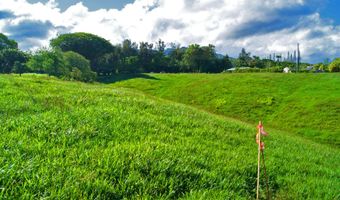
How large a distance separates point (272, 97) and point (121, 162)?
59963 mm

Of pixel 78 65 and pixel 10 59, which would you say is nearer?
pixel 78 65

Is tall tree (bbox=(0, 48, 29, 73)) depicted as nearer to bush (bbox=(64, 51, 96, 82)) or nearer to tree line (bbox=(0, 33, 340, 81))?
tree line (bbox=(0, 33, 340, 81))

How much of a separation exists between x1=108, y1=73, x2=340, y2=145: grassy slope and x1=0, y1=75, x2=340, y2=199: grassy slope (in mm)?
36185

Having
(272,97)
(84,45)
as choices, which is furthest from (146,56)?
(272,97)

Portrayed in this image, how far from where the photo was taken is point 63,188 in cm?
553

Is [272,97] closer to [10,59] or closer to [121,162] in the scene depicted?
[121,162]

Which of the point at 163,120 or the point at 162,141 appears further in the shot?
the point at 163,120

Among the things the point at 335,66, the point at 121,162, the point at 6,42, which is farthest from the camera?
the point at 6,42

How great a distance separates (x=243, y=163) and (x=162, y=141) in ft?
7.91

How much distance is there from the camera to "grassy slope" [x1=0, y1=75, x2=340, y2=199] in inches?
232

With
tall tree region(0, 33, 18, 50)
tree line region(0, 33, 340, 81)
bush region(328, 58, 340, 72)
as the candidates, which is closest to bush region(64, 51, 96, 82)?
tree line region(0, 33, 340, 81)

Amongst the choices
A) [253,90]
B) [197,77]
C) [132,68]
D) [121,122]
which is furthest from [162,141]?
[132,68]

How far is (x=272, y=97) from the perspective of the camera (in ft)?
208

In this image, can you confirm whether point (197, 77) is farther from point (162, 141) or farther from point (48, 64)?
point (162, 141)
